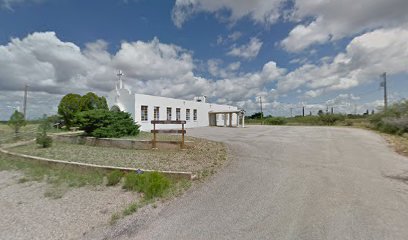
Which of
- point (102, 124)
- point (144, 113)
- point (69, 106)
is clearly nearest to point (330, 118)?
point (144, 113)

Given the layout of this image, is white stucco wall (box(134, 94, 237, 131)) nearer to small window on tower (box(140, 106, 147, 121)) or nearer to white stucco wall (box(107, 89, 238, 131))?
white stucco wall (box(107, 89, 238, 131))

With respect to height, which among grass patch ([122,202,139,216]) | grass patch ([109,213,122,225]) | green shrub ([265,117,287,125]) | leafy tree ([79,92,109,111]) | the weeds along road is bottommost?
grass patch ([109,213,122,225])

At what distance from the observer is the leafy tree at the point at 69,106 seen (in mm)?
23094

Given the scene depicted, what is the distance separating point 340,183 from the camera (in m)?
5.53

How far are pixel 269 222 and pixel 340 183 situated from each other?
2948mm

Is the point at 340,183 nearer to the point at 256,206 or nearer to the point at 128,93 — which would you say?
the point at 256,206

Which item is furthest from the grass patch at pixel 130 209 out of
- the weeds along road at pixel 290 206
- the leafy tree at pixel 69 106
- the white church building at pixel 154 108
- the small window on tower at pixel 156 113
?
the leafy tree at pixel 69 106

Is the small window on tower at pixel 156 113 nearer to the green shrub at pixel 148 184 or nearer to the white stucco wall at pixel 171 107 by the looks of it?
the white stucco wall at pixel 171 107

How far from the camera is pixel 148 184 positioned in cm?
538

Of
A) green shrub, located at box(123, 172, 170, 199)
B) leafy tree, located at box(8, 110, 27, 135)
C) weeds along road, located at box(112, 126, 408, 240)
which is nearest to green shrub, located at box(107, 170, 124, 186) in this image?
green shrub, located at box(123, 172, 170, 199)

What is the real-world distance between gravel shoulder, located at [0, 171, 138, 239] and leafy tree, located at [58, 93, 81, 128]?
18350 millimetres

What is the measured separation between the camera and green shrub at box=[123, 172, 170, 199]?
17.0ft

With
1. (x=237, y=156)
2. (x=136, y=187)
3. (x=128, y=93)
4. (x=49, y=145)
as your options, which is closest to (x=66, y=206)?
(x=136, y=187)

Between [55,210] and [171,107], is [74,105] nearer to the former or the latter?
[171,107]
